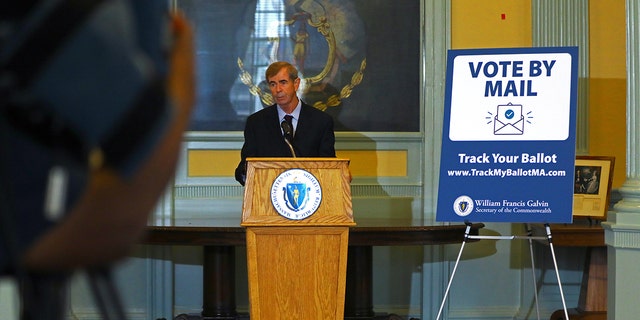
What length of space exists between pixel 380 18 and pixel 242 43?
1036mm

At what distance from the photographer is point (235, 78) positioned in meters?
7.46

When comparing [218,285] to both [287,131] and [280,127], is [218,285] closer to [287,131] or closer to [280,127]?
[280,127]

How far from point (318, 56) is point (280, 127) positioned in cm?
129

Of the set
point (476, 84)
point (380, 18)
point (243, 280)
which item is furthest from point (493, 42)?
point (243, 280)

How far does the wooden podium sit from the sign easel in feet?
2.59

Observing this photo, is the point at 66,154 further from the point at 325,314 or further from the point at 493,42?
the point at 493,42

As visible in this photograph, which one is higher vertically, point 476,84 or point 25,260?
point 476,84

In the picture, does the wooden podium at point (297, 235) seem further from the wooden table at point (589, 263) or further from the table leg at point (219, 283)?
the wooden table at point (589, 263)

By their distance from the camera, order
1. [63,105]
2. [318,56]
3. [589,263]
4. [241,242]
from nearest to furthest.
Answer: [63,105] < [241,242] < [589,263] < [318,56]

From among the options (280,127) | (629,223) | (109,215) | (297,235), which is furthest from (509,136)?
(109,215)

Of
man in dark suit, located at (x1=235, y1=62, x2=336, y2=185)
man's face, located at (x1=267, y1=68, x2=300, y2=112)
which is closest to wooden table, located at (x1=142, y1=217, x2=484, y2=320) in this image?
man in dark suit, located at (x1=235, y1=62, x2=336, y2=185)

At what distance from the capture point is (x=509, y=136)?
569cm

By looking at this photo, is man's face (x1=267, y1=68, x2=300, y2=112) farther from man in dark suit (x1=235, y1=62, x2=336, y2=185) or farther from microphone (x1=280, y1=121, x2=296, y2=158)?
microphone (x1=280, y1=121, x2=296, y2=158)

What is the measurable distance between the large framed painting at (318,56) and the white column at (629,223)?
2.16m
